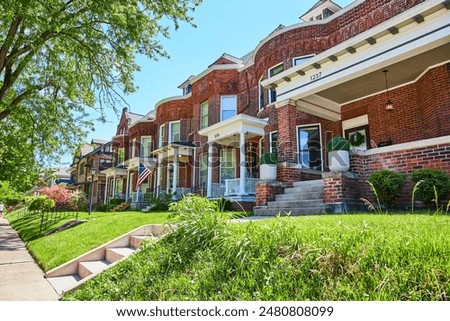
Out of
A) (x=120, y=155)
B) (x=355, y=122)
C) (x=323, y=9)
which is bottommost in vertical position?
(x=355, y=122)

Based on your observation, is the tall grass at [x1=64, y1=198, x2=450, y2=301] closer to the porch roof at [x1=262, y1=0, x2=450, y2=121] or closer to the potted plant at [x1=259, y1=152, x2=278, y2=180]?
the potted plant at [x1=259, y1=152, x2=278, y2=180]

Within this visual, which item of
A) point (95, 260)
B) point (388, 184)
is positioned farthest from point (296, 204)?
point (95, 260)

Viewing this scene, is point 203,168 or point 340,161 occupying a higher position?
point 203,168

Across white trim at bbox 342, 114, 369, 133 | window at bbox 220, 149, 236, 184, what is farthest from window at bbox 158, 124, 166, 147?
white trim at bbox 342, 114, 369, 133

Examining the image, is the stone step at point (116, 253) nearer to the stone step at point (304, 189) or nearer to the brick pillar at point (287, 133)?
the stone step at point (304, 189)

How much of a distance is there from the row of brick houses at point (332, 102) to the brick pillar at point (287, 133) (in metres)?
0.03

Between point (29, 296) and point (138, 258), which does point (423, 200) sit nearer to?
point (138, 258)

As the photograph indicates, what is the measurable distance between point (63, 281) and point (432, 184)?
7.21 m

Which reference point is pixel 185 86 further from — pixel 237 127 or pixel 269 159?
pixel 269 159

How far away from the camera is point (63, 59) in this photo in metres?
11.2

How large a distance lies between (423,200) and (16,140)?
14.0 meters

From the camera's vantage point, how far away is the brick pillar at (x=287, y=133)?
8.92 metres

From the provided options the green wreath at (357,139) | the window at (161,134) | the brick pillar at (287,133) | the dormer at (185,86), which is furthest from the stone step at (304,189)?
the dormer at (185,86)

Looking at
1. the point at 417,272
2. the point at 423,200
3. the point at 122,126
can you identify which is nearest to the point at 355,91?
the point at 423,200
